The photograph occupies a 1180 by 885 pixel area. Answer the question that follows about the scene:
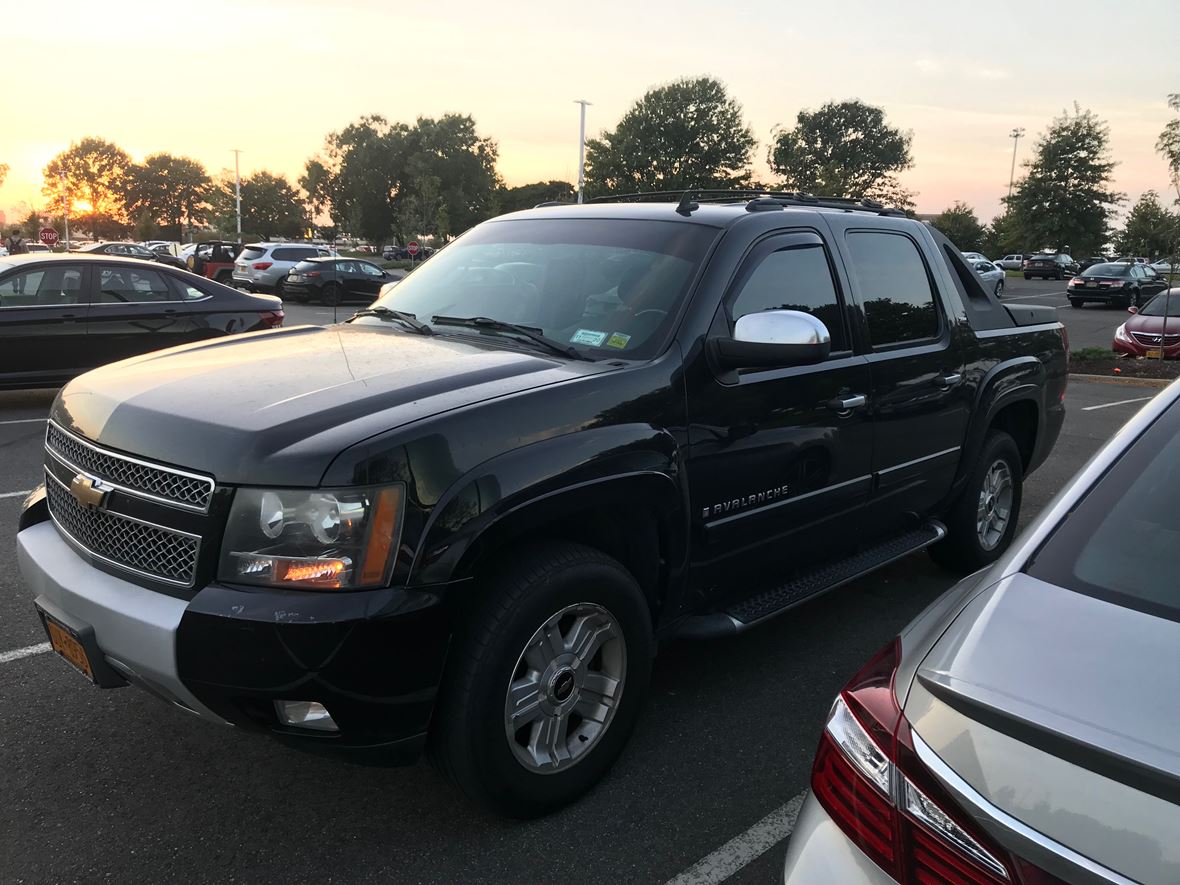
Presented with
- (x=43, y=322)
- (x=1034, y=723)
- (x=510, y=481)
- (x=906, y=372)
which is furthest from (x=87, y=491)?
(x=43, y=322)

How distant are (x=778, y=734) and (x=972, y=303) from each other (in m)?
2.69

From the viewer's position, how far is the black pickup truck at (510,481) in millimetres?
2287

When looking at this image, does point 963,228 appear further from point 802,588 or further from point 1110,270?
point 802,588

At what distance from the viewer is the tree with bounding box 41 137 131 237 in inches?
4203

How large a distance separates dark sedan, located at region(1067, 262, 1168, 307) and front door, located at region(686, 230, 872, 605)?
31.7 meters

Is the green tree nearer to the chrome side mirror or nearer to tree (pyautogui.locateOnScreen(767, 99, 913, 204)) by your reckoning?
tree (pyautogui.locateOnScreen(767, 99, 913, 204))

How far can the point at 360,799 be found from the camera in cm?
291

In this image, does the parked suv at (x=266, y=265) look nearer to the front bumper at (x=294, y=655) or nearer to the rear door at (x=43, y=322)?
the rear door at (x=43, y=322)

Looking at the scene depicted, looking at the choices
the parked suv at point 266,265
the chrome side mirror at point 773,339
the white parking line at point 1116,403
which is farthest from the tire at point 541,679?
the parked suv at point 266,265

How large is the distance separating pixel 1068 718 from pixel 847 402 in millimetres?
2496

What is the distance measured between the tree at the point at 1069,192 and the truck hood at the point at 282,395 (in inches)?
2105

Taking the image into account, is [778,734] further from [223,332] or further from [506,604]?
[223,332]

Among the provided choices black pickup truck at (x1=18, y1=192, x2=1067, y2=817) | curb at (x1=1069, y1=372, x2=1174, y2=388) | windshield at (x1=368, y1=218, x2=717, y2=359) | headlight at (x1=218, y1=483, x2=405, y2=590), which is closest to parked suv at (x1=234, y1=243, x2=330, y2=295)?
curb at (x1=1069, y1=372, x2=1174, y2=388)

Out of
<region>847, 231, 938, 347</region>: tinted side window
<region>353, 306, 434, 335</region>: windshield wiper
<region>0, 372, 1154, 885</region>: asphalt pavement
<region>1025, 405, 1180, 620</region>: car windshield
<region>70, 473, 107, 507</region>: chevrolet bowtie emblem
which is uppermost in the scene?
<region>847, 231, 938, 347</region>: tinted side window
